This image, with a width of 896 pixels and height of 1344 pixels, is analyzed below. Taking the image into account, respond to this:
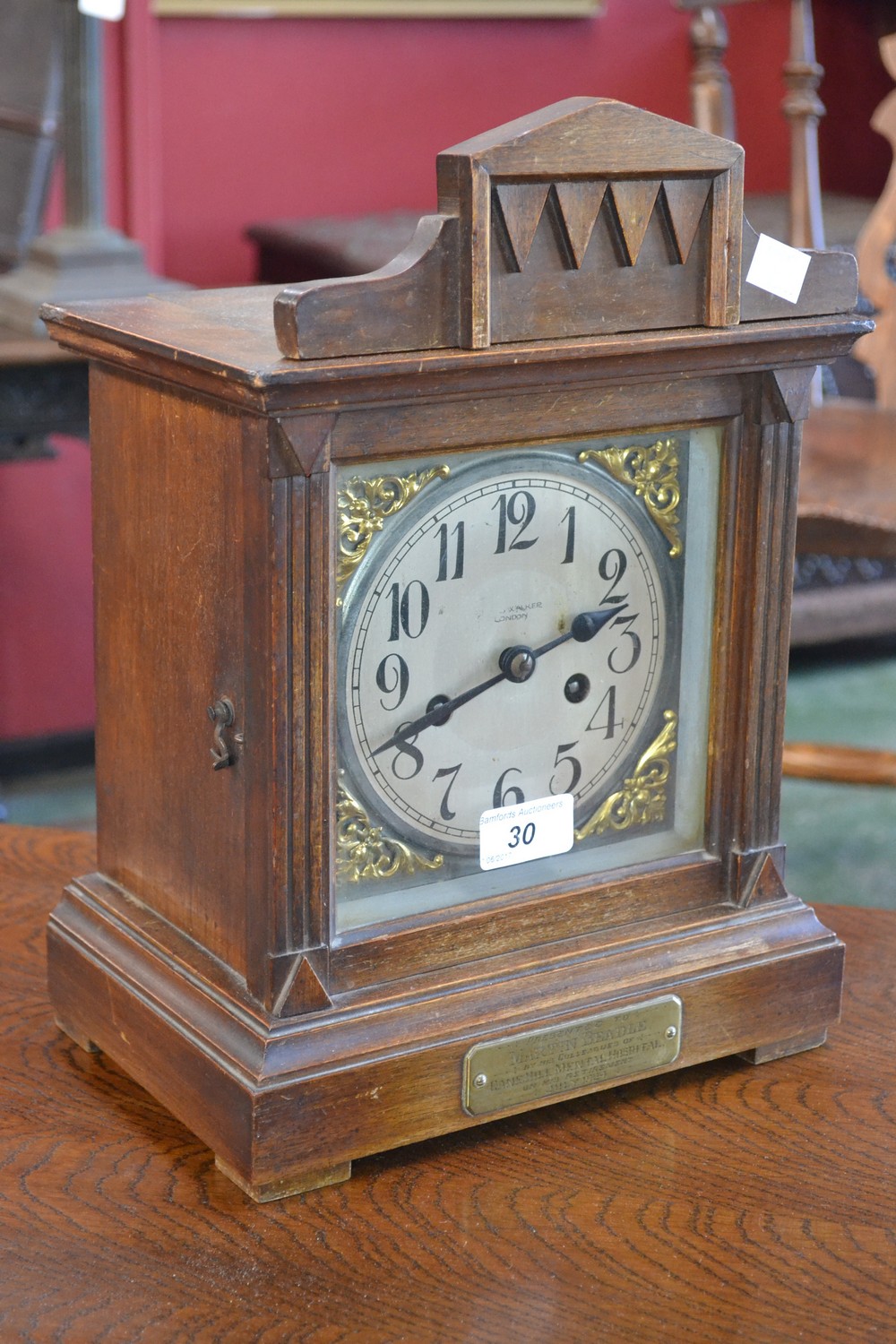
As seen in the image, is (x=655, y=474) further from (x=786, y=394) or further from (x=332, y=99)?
(x=332, y=99)

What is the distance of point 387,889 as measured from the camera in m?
0.86

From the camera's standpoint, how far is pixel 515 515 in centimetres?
85

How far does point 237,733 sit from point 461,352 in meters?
0.21

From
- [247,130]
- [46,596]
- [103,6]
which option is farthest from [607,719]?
[247,130]

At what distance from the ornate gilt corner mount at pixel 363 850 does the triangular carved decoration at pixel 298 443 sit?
16cm

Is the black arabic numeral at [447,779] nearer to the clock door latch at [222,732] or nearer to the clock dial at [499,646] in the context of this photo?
the clock dial at [499,646]

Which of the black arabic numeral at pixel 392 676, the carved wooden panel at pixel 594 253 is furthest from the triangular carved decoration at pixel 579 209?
the black arabic numeral at pixel 392 676

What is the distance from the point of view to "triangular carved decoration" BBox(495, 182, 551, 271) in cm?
77

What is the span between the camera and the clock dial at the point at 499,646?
83 cm

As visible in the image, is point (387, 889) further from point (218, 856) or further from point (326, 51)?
point (326, 51)

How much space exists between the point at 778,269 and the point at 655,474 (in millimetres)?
119

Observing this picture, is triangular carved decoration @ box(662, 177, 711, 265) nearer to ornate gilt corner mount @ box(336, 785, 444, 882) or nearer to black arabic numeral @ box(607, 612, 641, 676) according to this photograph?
black arabic numeral @ box(607, 612, 641, 676)

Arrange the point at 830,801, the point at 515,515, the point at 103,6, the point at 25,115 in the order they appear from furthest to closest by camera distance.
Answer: the point at 830,801
the point at 25,115
the point at 103,6
the point at 515,515

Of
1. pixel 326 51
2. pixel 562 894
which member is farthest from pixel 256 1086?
pixel 326 51
